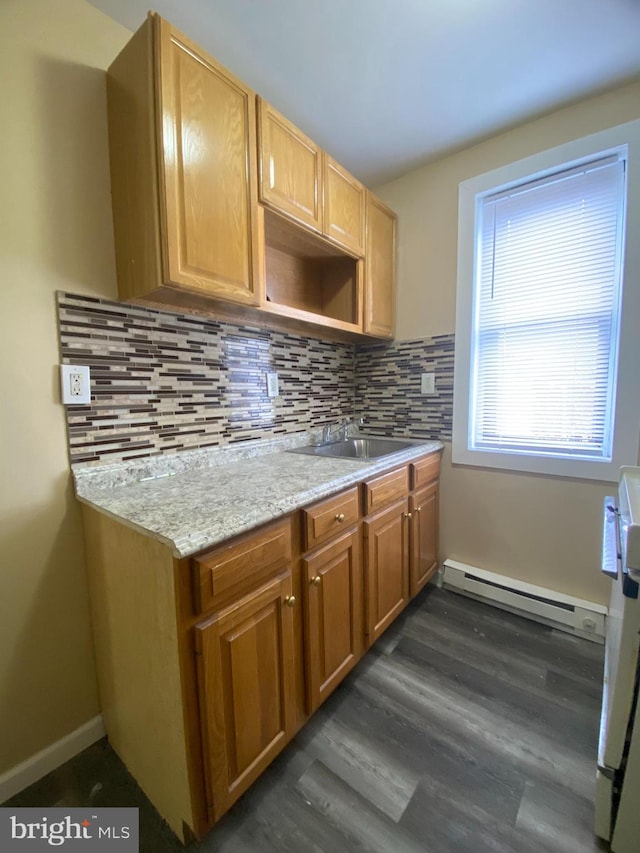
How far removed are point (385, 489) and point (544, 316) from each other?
123 cm

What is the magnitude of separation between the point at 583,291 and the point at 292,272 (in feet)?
4.74

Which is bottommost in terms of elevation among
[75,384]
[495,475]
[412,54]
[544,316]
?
[495,475]

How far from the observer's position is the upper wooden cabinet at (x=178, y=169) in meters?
0.96

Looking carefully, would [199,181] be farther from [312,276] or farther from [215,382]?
[312,276]

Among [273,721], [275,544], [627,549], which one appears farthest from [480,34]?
[273,721]

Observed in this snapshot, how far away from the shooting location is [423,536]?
73.6 inches

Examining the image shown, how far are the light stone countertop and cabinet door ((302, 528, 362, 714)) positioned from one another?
0.80ft

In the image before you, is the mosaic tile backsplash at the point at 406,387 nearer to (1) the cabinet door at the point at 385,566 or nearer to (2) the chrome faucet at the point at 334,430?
(2) the chrome faucet at the point at 334,430

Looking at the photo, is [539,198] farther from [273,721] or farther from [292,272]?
[273,721]

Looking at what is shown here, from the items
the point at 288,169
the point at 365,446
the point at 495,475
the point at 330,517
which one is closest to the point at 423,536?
the point at 495,475

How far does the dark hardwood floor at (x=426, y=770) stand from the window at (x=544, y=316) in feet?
3.24

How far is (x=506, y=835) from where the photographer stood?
0.91 m

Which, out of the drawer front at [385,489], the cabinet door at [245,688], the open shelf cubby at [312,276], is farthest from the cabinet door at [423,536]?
the open shelf cubby at [312,276]

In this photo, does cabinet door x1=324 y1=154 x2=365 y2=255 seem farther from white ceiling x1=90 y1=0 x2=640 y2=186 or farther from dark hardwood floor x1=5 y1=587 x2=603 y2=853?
dark hardwood floor x1=5 y1=587 x2=603 y2=853
